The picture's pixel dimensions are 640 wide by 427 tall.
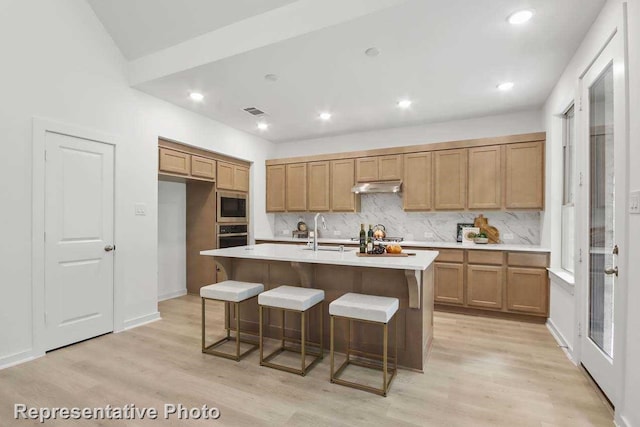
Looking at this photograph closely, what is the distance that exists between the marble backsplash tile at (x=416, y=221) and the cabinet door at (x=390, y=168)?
1.36 ft

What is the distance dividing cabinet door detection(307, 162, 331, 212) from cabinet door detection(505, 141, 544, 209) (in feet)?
8.92

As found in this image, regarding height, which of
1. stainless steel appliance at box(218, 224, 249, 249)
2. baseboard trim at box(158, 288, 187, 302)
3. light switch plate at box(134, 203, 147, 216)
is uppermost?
light switch plate at box(134, 203, 147, 216)

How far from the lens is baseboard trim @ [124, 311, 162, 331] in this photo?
3666 mm

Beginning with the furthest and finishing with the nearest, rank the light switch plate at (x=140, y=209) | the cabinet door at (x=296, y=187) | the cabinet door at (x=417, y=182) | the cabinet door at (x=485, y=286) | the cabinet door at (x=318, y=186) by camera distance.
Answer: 1. the cabinet door at (x=296, y=187)
2. the cabinet door at (x=318, y=186)
3. the cabinet door at (x=417, y=182)
4. the cabinet door at (x=485, y=286)
5. the light switch plate at (x=140, y=209)

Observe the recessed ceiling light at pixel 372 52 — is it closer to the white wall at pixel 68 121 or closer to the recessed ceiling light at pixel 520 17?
the recessed ceiling light at pixel 520 17

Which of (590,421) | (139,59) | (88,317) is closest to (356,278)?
(590,421)

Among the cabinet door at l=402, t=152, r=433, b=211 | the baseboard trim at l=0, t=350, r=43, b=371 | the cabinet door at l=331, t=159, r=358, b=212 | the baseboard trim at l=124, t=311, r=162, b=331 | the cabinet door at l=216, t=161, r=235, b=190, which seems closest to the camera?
the baseboard trim at l=0, t=350, r=43, b=371

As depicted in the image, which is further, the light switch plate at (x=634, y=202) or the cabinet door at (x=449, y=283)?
the cabinet door at (x=449, y=283)

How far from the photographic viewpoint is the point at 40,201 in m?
2.95

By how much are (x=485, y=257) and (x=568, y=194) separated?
115cm

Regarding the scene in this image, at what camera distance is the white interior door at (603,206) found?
199 cm

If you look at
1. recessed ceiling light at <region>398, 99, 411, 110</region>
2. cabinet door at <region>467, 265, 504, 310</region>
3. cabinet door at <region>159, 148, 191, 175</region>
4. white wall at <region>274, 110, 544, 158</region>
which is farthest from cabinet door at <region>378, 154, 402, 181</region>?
cabinet door at <region>159, 148, 191, 175</region>

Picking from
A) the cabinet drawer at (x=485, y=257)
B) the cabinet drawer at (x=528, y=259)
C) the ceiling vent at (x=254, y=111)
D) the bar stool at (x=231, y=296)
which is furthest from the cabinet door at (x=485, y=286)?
the ceiling vent at (x=254, y=111)

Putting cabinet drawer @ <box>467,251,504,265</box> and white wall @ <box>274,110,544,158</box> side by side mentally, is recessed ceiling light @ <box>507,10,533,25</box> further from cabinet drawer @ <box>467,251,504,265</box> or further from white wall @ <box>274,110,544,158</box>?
cabinet drawer @ <box>467,251,504,265</box>
